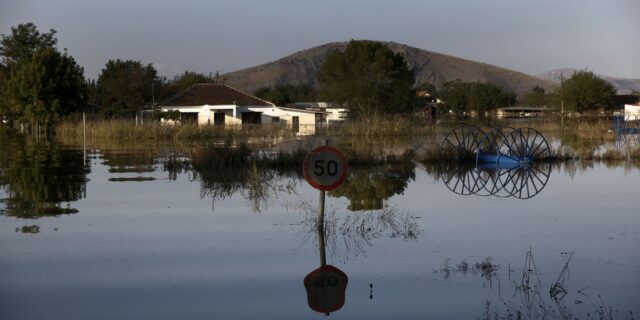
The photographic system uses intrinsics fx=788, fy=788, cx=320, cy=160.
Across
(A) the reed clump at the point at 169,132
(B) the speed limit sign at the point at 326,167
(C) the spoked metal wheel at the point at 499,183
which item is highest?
(A) the reed clump at the point at 169,132

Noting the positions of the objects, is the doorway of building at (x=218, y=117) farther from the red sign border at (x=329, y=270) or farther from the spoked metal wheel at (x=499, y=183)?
the red sign border at (x=329, y=270)

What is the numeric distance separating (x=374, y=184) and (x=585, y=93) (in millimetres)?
68903

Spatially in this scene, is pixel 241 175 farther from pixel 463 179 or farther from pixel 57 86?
pixel 57 86

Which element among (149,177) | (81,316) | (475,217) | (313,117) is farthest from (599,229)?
(313,117)

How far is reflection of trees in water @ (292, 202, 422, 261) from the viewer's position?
38.3 ft

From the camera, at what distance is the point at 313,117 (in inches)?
3159

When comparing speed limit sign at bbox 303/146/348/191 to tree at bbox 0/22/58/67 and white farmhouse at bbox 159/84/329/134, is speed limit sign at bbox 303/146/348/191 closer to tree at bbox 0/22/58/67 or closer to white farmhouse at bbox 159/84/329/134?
white farmhouse at bbox 159/84/329/134

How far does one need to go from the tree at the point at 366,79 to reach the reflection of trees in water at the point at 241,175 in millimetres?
50919

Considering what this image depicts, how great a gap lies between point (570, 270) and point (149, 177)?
15977 millimetres

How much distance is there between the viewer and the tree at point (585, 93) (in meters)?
84.1

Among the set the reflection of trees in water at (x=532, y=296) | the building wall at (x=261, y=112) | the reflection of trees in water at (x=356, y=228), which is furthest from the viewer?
the building wall at (x=261, y=112)

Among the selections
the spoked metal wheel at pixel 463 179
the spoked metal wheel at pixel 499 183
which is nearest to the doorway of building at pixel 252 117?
the spoked metal wheel at pixel 463 179

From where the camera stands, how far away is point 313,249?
11445 millimetres

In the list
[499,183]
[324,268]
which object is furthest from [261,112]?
[324,268]
